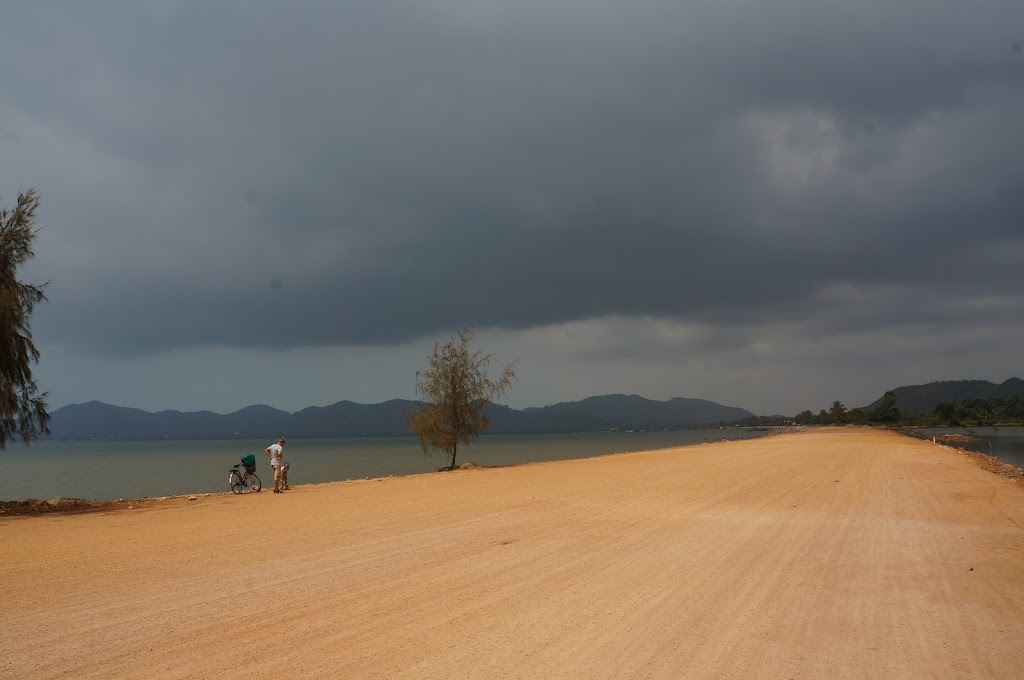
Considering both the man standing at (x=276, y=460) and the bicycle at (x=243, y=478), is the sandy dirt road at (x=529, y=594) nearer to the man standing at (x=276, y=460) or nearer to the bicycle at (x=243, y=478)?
the man standing at (x=276, y=460)

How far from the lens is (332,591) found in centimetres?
834

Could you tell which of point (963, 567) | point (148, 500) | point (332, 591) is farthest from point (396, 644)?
A: point (148, 500)

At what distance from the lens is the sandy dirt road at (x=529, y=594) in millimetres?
5848

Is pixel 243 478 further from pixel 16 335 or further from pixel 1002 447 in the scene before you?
pixel 1002 447

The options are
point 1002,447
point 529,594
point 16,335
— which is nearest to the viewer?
point 529,594

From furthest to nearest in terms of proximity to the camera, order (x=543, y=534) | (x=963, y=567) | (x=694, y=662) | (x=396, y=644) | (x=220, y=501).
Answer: (x=220, y=501)
(x=543, y=534)
(x=963, y=567)
(x=396, y=644)
(x=694, y=662)

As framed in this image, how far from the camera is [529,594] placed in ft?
26.4

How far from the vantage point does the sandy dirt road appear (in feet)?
19.2

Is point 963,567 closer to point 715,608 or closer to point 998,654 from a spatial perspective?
point 998,654

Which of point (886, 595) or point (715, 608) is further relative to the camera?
point (886, 595)

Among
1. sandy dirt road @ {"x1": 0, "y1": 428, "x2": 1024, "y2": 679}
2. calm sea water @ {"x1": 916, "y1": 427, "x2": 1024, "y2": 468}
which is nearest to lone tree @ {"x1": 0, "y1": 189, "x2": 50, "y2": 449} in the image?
sandy dirt road @ {"x1": 0, "y1": 428, "x2": 1024, "y2": 679}

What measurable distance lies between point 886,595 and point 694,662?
3.81 m

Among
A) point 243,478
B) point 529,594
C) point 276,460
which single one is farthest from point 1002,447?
point 529,594

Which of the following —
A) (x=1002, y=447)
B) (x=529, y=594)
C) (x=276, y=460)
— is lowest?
(x=1002, y=447)
